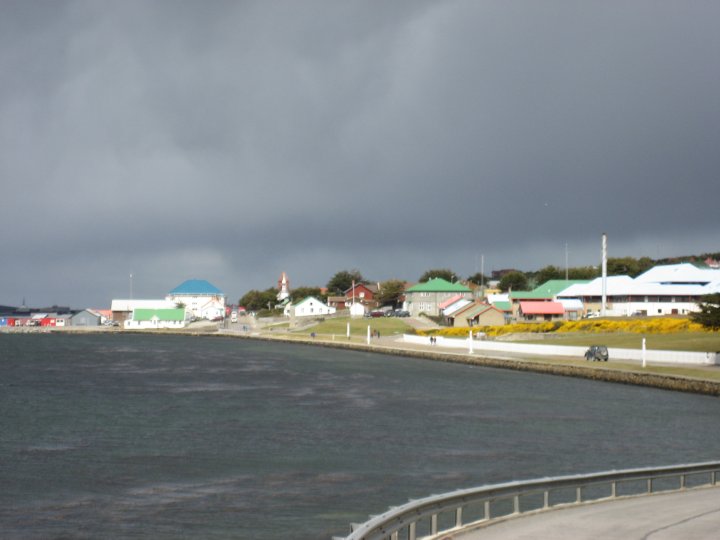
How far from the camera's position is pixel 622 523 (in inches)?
779

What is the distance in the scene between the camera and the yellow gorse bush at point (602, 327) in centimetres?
11212

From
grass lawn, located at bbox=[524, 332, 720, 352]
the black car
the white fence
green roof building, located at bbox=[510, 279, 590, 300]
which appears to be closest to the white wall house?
green roof building, located at bbox=[510, 279, 590, 300]

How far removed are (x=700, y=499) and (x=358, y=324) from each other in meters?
166

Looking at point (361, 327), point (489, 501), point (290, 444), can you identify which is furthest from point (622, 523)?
point (361, 327)

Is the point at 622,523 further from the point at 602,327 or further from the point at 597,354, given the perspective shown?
the point at 602,327

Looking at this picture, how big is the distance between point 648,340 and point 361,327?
86.0m

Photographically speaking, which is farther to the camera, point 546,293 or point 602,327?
point 546,293

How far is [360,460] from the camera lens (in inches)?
1529

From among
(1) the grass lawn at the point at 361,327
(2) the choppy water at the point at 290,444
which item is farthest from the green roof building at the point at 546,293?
(2) the choppy water at the point at 290,444

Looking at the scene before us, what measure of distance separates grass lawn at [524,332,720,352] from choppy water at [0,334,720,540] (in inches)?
703

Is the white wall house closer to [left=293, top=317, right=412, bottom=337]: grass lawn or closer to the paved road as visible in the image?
[left=293, top=317, right=412, bottom=337]: grass lawn

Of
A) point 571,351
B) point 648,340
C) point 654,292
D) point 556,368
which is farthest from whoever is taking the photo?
point 654,292

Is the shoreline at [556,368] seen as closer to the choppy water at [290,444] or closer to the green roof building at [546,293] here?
the choppy water at [290,444]

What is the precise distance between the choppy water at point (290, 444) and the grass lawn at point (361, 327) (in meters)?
86.8
